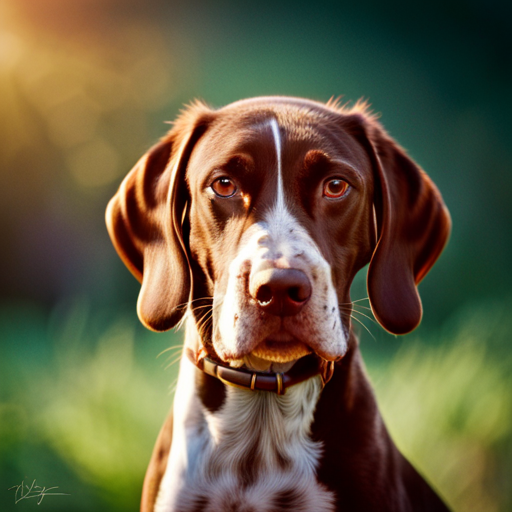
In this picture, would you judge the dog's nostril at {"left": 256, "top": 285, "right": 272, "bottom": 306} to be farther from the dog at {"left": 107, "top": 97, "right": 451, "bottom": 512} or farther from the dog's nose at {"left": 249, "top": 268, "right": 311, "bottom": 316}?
the dog at {"left": 107, "top": 97, "right": 451, "bottom": 512}

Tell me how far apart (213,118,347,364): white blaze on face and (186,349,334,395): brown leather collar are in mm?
173

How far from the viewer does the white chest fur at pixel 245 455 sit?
6.73ft

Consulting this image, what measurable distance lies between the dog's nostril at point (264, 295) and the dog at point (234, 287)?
16 cm

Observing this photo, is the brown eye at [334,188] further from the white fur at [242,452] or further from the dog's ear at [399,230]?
the white fur at [242,452]

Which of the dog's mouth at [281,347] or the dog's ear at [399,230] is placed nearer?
the dog's mouth at [281,347]

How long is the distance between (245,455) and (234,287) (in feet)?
2.33

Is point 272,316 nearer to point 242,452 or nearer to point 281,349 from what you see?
point 281,349

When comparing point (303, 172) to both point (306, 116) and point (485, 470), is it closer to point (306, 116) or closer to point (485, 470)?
point (306, 116)

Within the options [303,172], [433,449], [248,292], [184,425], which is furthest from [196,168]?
[433,449]

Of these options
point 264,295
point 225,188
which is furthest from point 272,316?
point 225,188

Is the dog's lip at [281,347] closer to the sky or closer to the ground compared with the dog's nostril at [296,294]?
closer to the ground

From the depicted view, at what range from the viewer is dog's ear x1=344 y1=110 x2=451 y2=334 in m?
2.22

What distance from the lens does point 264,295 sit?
5.65 ft
